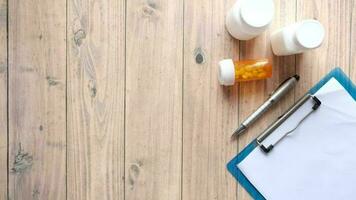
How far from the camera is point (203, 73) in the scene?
2.31 feet

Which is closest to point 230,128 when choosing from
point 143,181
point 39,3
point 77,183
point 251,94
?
point 251,94

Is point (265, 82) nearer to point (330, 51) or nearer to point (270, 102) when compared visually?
point (270, 102)

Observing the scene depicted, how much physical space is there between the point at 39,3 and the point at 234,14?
37cm

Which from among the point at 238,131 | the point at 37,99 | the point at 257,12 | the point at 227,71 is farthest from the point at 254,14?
the point at 37,99

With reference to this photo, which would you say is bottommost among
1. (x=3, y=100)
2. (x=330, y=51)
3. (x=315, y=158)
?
(x=315, y=158)

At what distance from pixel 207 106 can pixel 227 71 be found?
0.27 ft

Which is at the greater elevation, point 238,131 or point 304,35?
point 304,35

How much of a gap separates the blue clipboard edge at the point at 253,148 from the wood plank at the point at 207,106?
0.05ft

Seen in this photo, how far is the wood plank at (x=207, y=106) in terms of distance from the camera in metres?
0.70

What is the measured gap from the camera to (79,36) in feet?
2.28

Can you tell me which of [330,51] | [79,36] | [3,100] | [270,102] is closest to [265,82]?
[270,102]

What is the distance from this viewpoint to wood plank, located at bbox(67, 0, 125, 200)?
69 centimetres

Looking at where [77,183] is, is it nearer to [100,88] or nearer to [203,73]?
[100,88]

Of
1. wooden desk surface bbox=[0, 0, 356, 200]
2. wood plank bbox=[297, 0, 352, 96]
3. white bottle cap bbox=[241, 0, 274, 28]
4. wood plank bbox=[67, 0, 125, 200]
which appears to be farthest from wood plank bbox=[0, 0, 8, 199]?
wood plank bbox=[297, 0, 352, 96]
